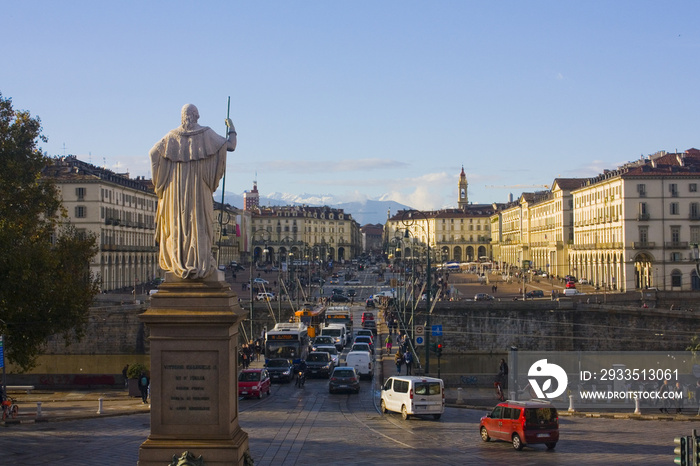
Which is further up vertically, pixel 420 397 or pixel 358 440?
pixel 420 397

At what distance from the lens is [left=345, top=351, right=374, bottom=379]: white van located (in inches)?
1774

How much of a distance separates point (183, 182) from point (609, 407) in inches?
1062

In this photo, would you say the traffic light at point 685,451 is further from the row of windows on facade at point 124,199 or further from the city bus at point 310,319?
the row of windows on facade at point 124,199

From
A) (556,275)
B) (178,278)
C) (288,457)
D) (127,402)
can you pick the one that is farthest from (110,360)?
(556,275)

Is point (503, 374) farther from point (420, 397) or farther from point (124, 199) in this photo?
point (124, 199)

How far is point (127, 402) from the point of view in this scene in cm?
3622

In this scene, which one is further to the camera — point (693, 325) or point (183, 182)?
point (693, 325)

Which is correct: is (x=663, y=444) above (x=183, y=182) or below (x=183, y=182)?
below

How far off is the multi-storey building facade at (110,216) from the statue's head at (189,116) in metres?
72.9

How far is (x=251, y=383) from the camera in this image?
36.1m

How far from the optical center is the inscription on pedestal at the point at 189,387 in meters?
13.1

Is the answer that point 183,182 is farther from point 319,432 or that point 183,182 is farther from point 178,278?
A: point 319,432

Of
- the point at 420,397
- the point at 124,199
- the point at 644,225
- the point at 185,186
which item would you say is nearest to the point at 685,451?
the point at 185,186

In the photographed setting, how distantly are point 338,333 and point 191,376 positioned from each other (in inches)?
1912
